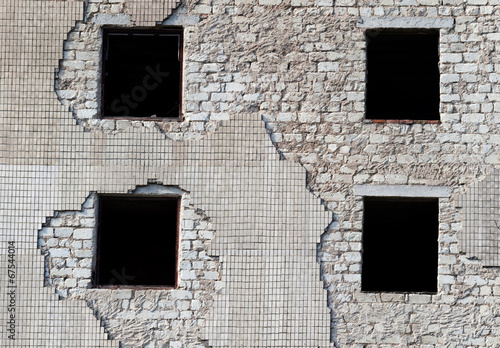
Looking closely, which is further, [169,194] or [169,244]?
[169,244]

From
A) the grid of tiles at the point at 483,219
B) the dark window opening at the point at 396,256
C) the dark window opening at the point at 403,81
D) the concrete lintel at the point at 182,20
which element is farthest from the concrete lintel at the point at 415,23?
the dark window opening at the point at 396,256

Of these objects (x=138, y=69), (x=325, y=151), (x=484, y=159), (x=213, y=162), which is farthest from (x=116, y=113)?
(x=484, y=159)

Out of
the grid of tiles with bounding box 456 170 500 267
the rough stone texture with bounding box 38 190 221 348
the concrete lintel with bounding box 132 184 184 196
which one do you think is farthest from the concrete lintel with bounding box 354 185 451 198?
the concrete lintel with bounding box 132 184 184 196

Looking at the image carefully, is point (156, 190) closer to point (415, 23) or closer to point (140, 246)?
point (415, 23)

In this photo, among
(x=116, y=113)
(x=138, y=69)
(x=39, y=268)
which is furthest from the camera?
(x=138, y=69)

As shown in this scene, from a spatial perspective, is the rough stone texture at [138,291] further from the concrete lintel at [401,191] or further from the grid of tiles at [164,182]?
the concrete lintel at [401,191]

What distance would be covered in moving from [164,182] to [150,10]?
2.18 metres

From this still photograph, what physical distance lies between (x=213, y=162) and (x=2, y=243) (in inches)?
107

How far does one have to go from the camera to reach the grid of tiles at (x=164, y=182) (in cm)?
909

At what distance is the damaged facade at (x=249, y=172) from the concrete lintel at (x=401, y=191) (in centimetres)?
3

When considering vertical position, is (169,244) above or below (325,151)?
below

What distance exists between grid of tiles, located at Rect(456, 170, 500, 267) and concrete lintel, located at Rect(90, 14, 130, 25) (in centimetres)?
466

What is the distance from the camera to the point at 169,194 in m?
9.31

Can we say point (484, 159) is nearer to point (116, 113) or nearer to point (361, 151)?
point (361, 151)
